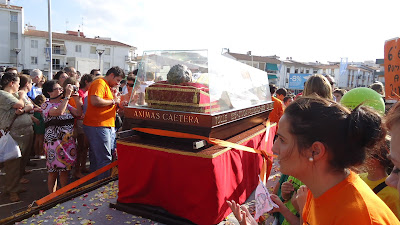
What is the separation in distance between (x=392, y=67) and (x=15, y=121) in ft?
18.4

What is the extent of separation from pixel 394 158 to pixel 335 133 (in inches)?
10.3

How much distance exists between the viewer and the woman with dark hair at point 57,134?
4.13 m

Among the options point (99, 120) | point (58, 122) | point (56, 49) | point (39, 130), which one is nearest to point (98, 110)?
point (99, 120)

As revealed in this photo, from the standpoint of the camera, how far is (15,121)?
4375 mm

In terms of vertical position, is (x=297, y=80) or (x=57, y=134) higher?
(x=297, y=80)

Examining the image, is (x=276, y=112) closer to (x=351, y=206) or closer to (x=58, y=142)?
(x=58, y=142)

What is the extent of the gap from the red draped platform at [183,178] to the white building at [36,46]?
3904cm

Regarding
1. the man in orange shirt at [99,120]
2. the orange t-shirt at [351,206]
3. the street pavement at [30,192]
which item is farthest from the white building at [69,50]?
the orange t-shirt at [351,206]

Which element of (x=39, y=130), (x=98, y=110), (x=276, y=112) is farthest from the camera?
(x=276, y=112)

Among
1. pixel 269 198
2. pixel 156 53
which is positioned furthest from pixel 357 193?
pixel 156 53

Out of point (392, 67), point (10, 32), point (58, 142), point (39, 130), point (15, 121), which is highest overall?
point (10, 32)

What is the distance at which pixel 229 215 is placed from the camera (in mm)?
3480

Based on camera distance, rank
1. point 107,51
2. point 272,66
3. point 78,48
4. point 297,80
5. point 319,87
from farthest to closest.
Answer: point 272,66 → point 107,51 → point 78,48 → point 297,80 → point 319,87

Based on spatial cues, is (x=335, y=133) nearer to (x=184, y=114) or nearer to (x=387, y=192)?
(x=387, y=192)
